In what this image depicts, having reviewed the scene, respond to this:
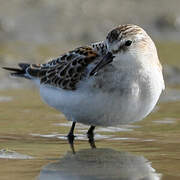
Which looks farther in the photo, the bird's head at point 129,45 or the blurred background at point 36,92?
the bird's head at point 129,45

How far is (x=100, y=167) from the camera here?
23.5ft

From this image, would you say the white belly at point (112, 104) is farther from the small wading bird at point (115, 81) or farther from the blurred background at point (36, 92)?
the blurred background at point (36, 92)

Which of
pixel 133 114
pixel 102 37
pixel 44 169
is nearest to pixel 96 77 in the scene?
pixel 133 114

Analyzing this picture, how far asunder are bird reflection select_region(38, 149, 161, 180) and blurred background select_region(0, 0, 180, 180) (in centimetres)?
11

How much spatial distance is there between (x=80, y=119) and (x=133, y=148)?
3.21 ft

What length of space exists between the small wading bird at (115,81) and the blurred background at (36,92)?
1.21 ft

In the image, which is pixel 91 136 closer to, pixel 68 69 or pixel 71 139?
pixel 71 139

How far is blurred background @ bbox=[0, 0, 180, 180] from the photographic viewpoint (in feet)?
26.0

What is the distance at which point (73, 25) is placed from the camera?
16.0 m

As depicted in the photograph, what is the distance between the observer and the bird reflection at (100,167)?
670 cm

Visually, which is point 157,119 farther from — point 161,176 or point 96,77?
point 161,176

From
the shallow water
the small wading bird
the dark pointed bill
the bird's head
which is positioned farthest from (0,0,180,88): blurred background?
the dark pointed bill

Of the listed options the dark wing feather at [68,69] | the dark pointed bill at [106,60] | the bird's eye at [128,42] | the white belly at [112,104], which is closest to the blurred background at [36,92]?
the white belly at [112,104]

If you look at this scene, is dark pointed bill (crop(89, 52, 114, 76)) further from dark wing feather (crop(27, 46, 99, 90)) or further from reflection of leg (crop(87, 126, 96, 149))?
reflection of leg (crop(87, 126, 96, 149))
